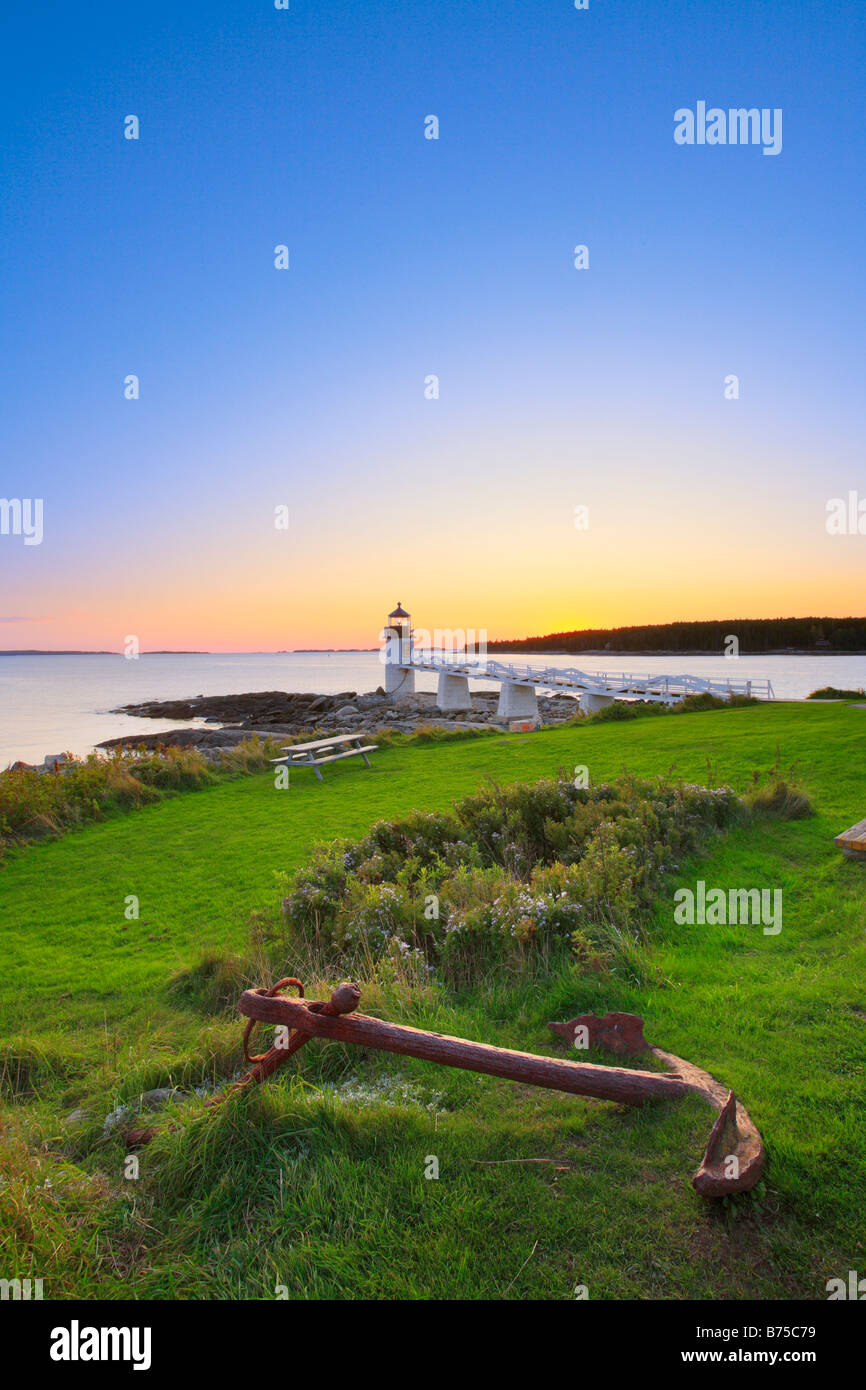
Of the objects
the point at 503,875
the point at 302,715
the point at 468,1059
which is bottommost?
the point at 302,715

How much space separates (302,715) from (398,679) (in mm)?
7052

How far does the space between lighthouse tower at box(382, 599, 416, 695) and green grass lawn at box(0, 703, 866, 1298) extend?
3969 cm

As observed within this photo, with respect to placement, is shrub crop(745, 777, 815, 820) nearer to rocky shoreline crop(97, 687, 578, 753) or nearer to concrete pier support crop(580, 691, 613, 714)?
rocky shoreline crop(97, 687, 578, 753)

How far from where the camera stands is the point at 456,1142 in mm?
3297

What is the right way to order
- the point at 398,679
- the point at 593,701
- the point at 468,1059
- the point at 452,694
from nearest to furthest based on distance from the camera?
1. the point at 468,1059
2. the point at 593,701
3. the point at 452,694
4. the point at 398,679

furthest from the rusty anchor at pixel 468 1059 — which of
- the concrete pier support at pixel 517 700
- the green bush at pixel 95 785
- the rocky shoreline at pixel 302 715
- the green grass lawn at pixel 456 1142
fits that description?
the concrete pier support at pixel 517 700

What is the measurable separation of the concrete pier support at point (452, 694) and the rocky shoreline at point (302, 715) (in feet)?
2.58

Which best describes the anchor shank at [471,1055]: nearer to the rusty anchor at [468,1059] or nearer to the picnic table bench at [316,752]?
the rusty anchor at [468,1059]

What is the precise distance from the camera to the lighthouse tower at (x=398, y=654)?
46.1m

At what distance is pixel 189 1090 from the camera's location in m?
4.22

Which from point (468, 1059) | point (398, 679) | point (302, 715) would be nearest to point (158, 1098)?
point (468, 1059)

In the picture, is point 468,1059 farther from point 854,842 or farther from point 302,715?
point 302,715
